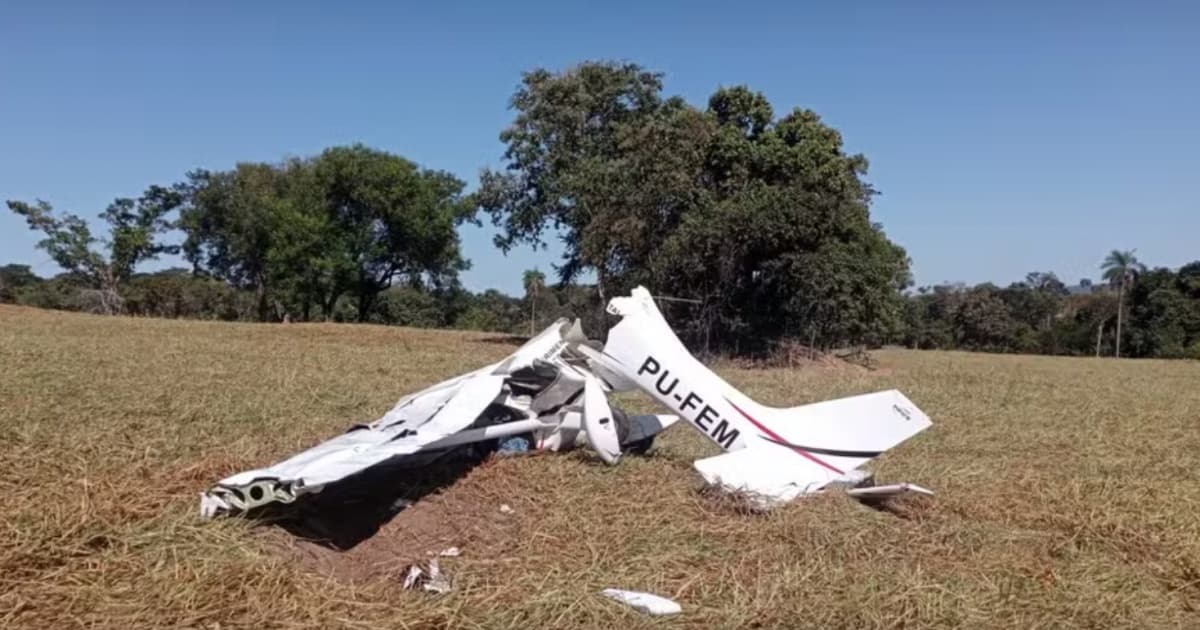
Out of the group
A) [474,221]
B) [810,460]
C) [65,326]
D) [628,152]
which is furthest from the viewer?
[474,221]

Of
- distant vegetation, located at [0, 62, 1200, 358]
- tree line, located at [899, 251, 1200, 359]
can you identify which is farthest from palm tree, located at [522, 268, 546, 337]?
tree line, located at [899, 251, 1200, 359]

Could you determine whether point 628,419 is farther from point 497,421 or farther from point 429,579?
point 429,579

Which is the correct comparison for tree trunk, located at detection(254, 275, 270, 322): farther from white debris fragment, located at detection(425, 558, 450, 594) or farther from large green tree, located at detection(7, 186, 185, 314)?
white debris fragment, located at detection(425, 558, 450, 594)

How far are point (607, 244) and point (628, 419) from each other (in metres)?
14.7

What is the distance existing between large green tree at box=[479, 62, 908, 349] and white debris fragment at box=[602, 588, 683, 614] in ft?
50.6

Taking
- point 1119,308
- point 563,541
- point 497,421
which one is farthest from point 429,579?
point 1119,308

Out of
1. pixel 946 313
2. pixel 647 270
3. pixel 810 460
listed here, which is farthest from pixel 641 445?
pixel 946 313

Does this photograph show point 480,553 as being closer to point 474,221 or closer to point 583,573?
point 583,573

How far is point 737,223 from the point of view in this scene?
18.9 m

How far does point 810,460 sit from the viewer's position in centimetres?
546

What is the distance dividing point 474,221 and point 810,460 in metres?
37.6

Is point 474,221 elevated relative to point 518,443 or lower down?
elevated

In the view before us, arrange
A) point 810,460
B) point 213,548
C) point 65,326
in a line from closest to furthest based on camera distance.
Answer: point 213,548 → point 810,460 → point 65,326

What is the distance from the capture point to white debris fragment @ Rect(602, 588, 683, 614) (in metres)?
3.75
